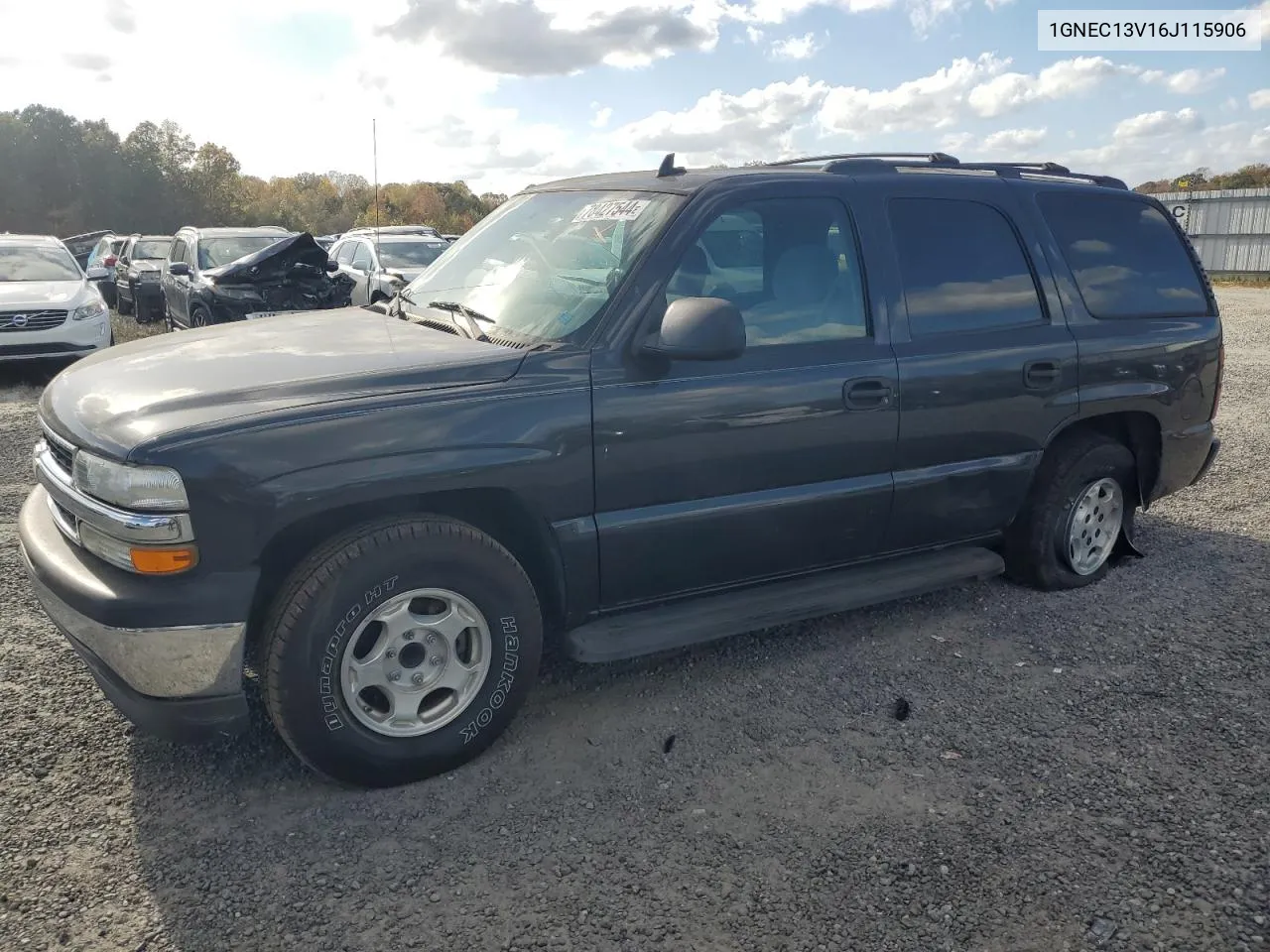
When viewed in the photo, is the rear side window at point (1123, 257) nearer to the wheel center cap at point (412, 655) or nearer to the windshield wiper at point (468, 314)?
the windshield wiper at point (468, 314)

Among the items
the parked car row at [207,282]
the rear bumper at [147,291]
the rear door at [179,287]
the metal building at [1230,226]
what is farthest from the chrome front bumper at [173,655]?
the metal building at [1230,226]

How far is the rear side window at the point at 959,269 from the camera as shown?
13.0ft

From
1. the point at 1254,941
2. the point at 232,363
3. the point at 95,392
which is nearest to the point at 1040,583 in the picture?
the point at 1254,941

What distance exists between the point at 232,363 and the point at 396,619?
1024 millimetres

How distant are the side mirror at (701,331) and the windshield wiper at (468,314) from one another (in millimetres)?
678

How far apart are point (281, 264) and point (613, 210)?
7.56 meters

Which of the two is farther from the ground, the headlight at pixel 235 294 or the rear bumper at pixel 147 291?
the rear bumper at pixel 147 291

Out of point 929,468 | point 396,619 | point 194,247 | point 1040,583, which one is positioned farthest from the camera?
point 194,247

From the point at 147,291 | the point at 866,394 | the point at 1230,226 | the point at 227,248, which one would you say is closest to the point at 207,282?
the point at 227,248

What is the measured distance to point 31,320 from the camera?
9898mm

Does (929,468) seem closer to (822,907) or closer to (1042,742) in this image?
(1042,742)

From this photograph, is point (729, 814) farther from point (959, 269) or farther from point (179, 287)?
point (179, 287)

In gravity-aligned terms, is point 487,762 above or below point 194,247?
below

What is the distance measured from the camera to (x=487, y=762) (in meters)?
3.24
